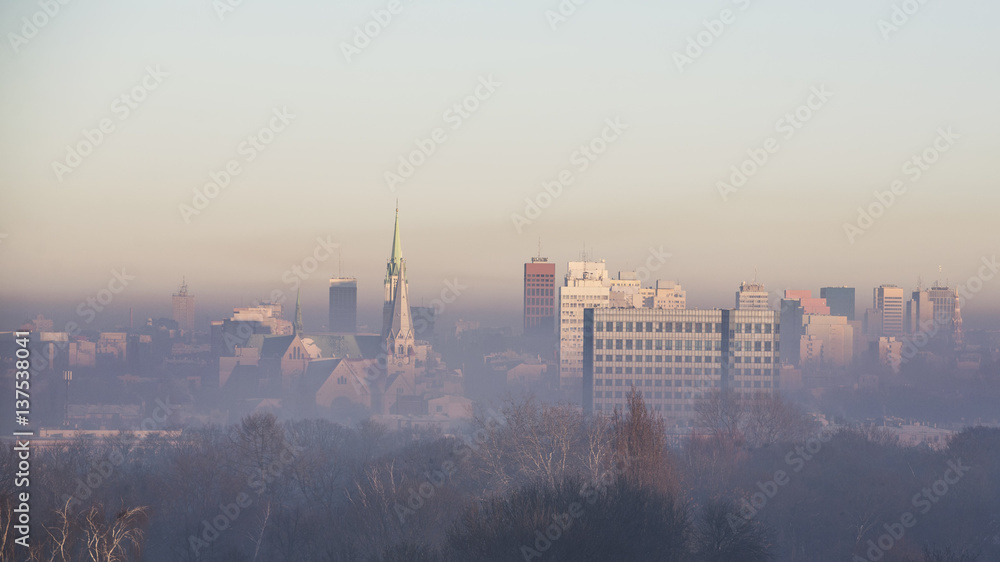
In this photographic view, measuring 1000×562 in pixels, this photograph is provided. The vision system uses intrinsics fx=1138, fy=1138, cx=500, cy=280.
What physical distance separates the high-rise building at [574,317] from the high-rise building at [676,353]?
55880mm

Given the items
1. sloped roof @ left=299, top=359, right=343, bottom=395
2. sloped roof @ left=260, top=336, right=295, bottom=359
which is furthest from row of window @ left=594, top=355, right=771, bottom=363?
sloped roof @ left=260, top=336, right=295, bottom=359

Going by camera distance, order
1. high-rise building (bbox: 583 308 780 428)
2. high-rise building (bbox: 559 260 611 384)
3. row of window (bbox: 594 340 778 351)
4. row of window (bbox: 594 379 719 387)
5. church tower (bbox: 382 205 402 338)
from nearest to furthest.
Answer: high-rise building (bbox: 583 308 780 428), row of window (bbox: 594 340 778 351), row of window (bbox: 594 379 719 387), church tower (bbox: 382 205 402 338), high-rise building (bbox: 559 260 611 384)

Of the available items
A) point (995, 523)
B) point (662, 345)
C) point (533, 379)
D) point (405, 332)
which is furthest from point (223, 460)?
point (533, 379)

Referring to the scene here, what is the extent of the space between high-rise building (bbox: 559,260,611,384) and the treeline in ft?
333

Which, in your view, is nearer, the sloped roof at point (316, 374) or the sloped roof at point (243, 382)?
the sloped roof at point (316, 374)

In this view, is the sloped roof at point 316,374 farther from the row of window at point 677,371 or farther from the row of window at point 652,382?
the row of window at point 677,371

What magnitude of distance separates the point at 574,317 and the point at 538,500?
529 feet

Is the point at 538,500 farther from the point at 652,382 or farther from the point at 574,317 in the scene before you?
the point at 574,317

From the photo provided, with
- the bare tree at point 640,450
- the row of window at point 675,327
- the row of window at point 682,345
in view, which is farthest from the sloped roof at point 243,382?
the bare tree at point 640,450

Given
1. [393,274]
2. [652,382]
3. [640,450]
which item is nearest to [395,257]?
[393,274]

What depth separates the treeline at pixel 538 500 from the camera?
29750mm

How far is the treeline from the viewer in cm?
2975

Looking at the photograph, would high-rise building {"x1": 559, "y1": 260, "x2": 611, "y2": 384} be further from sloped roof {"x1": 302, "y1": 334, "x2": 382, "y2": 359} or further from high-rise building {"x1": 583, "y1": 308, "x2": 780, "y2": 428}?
high-rise building {"x1": 583, "y1": 308, "x2": 780, "y2": 428}

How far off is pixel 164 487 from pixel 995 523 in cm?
3916
